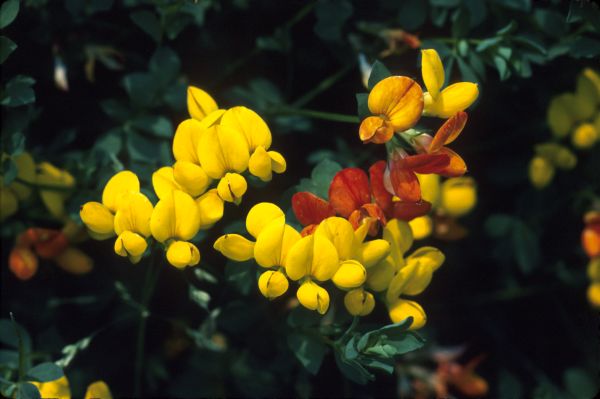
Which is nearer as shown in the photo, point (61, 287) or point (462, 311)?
point (61, 287)

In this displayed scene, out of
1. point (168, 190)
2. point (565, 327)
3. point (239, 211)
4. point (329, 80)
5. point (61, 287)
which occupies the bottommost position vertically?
point (565, 327)

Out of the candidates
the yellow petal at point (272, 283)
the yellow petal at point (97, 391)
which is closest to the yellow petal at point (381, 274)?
the yellow petal at point (272, 283)

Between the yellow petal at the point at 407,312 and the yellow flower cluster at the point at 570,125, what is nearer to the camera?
the yellow petal at the point at 407,312

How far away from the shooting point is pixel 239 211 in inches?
87.9

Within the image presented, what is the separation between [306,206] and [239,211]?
58cm

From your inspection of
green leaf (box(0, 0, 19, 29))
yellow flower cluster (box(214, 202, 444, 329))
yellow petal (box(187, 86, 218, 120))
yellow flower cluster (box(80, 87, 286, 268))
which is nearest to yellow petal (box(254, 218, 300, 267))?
yellow flower cluster (box(214, 202, 444, 329))

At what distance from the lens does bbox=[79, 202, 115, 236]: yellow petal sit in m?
1.67

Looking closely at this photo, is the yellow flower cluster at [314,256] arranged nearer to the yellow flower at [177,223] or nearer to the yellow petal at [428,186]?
the yellow flower at [177,223]

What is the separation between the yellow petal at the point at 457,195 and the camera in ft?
7.20

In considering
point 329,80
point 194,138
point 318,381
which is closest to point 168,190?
point 194,138

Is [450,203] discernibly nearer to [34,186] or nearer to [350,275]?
[350,275]

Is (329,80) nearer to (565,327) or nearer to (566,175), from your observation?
(566,175)

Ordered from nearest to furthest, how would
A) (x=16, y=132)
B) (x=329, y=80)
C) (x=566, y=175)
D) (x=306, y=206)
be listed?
1. (x=306, y=206)
2. (x=16, y=132)
3. (x=329, y=80)
4. (x=566, y=175)

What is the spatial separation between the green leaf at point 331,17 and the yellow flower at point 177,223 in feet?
2.31
